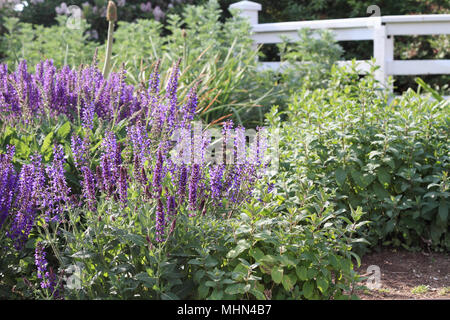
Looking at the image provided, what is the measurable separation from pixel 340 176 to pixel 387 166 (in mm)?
331

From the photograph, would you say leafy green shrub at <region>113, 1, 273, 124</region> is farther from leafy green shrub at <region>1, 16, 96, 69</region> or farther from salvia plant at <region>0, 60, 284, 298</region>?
salvia plant at <region>0, 60, 284, 298</region>

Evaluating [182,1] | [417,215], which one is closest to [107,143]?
[417,215]

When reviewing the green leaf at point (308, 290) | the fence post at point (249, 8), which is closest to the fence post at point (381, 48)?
the fence post at point (249, 8)

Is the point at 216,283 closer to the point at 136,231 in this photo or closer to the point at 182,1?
the point at 136,231

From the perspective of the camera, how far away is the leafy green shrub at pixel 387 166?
3.32m

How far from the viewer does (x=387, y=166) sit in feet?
11.2

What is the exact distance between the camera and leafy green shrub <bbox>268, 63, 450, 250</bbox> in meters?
3.32

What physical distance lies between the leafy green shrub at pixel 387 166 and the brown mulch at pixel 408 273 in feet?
0.29

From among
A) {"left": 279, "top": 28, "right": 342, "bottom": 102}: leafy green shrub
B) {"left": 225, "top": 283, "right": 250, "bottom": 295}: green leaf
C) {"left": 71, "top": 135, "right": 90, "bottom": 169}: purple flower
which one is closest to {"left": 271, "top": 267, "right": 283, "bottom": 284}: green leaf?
{"left": 225, "top": 283, "right": 250, "bottom": 295}: green leaf

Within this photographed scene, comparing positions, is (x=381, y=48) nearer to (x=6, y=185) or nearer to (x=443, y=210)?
(x=443, y=210)

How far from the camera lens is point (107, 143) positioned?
2480 millimetres

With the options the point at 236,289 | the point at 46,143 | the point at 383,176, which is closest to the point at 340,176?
the point at 383,176

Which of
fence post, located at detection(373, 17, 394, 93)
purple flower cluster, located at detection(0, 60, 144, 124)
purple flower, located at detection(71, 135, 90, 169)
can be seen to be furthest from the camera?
fence post, located at detection(373, 17, 394, 93)

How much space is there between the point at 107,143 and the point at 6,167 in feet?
1.41
